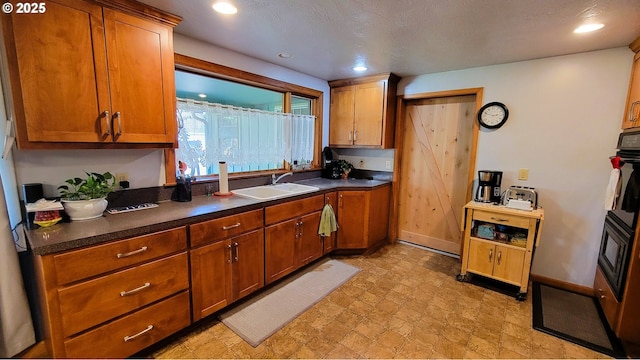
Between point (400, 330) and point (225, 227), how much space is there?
154 centimetres

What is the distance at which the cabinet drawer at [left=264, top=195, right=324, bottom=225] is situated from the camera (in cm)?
240

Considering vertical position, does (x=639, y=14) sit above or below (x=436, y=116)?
above

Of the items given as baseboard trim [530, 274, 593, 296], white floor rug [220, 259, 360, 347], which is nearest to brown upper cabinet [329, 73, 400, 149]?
white floor rug [220, 259, 360, 347]

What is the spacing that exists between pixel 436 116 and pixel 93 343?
3.74 metres

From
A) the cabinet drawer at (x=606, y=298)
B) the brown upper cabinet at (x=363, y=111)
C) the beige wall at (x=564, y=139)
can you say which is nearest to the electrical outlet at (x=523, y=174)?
the beige wall at (x=564, y=139)

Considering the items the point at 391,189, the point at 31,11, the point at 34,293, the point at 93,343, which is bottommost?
the point at 93,343

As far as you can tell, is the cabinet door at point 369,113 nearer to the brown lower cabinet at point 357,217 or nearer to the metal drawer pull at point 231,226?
the brown lower cabinet at point 357,217

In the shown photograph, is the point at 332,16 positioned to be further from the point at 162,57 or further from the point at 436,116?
the point at 436,116

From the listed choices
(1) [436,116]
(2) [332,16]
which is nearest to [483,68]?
(1) [436,116]

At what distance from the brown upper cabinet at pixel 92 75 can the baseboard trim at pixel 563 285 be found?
3667 mm

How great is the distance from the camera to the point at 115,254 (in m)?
1.50

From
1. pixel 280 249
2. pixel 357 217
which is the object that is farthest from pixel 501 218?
pixel 280 249

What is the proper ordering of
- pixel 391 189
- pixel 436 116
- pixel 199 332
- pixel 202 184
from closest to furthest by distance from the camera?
1. pixel 199 332
2. pixel 202 184
3. pixel 436 116
4. pixel 391 189

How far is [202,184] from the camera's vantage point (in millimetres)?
2463
